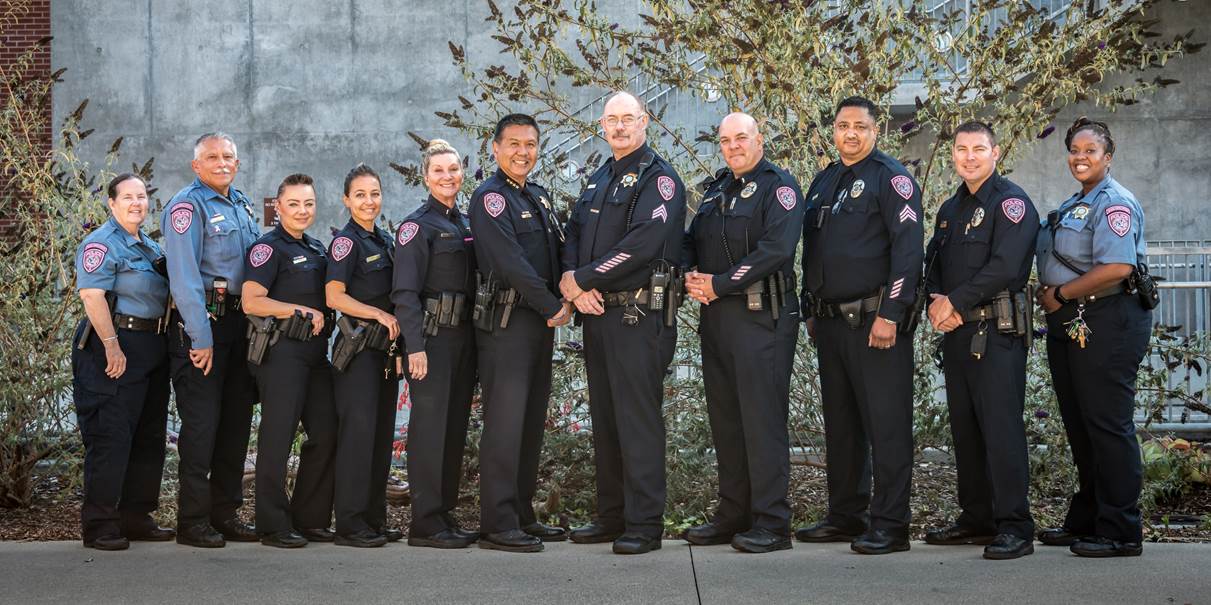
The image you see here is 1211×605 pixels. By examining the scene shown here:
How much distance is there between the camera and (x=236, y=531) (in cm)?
568

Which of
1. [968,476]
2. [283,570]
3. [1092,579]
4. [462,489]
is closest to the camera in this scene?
[1092,579]

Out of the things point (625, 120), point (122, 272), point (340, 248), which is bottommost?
point (122, 272)

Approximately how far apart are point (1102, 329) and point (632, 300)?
202 centimetres

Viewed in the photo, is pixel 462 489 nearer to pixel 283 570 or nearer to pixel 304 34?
pixel 283 570

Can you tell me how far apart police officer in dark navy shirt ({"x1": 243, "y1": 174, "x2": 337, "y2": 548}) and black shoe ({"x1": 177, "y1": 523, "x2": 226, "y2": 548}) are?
0.20m

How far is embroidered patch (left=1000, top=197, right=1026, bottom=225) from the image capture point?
5.05 metres

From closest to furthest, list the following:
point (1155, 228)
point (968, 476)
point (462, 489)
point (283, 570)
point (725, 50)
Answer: point (283, 570)
point (968, 476)
point (725, 50)
point (462, 489)
point (1155, 228)

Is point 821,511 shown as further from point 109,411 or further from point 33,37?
point 33,37

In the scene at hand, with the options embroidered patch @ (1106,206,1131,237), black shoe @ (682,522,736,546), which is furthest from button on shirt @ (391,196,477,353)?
embroidered patch @ (1106,206,1131,237)

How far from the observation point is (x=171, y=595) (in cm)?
454

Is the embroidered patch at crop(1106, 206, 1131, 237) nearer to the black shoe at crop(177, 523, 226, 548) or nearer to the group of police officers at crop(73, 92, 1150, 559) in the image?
the group of police officers at crop(73, 92, 1150, 559)

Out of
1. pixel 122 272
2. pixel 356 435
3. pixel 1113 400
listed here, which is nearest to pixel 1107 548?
pixel 1113 400

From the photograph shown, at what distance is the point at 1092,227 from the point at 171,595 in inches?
161

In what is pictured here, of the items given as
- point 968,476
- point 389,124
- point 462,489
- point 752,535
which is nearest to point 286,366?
point 462,489
